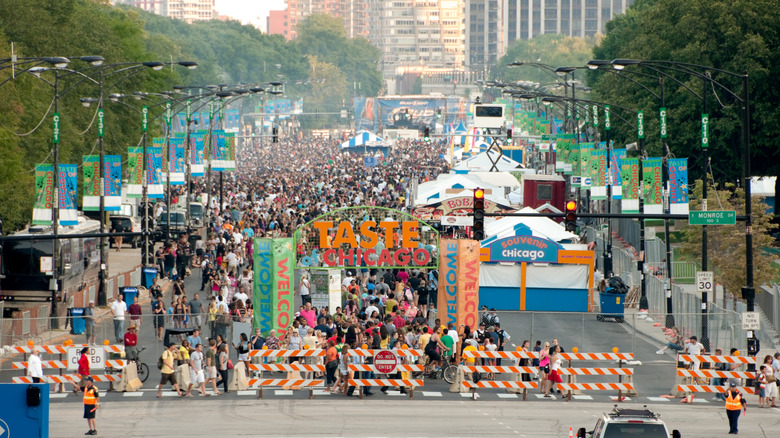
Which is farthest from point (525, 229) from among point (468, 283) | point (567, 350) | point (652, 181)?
point (468, 283)

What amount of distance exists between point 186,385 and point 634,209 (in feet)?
58.7

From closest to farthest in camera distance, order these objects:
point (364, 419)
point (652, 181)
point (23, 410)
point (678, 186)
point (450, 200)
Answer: point (23, 410), point (364, 419), point (678, 186), point (652, 181), point (450, 200)

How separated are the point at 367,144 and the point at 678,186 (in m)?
82.3

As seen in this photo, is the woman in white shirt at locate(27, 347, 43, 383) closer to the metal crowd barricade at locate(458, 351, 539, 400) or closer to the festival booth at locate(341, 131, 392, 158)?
the metal crowd barricade at locate(458, 351, 539, 400)

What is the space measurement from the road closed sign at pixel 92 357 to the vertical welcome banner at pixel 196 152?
91.6 ft

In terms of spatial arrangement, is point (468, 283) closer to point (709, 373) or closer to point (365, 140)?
point (709, 373)

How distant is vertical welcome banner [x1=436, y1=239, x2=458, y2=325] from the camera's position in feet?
106

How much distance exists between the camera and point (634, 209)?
40.5 m

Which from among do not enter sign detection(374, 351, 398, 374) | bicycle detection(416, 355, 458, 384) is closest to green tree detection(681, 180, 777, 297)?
bicycle detection(416, 355, 458, 384)

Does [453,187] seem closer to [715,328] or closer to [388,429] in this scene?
[715,328]

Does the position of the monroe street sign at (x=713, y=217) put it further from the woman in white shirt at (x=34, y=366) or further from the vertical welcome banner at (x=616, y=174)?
the woman in white shirt at (x=34, y=366)

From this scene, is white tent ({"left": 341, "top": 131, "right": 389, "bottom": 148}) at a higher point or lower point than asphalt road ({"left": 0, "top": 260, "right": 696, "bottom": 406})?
higher

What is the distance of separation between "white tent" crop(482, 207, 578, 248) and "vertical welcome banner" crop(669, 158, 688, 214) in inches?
223

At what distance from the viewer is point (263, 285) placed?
3147cm
